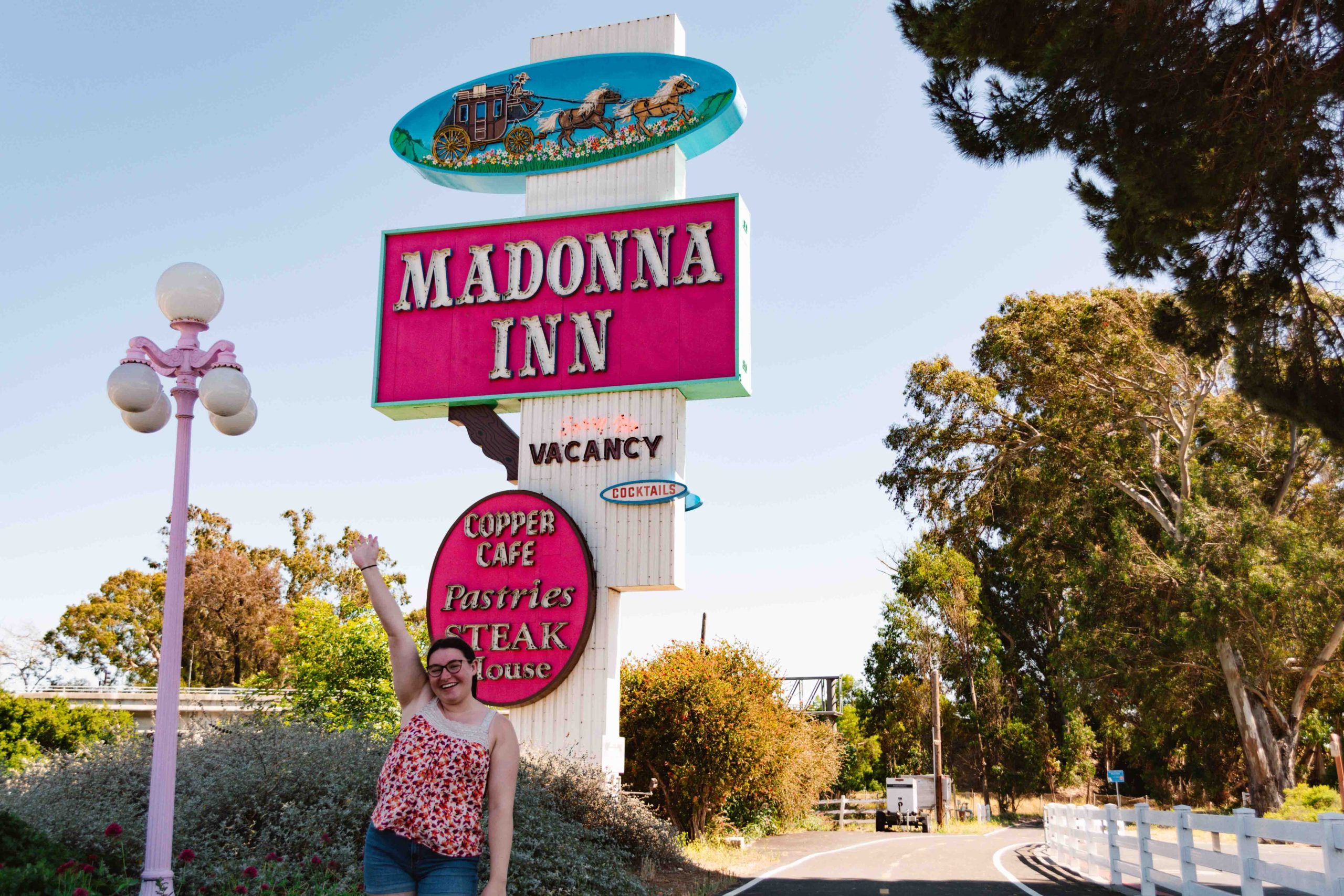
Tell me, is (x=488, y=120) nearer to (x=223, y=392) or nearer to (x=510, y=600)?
(x=510, y=600)

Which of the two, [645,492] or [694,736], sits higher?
[645,492]

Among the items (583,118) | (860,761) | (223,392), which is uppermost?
(583,118)

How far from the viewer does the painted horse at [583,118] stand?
57.0 feet

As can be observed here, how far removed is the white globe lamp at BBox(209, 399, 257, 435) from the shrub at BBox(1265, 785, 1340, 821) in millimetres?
27171

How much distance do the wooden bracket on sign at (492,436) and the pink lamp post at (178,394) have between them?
786cm

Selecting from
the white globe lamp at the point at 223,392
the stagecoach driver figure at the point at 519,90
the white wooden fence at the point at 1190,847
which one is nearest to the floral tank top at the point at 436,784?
the white globe lamp at the point at 223,392

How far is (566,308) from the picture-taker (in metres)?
16.7

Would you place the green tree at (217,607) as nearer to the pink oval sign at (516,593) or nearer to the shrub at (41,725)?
the shrub at (41,725)

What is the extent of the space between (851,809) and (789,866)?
2428cm

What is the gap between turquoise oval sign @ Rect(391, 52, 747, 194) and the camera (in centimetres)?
1686

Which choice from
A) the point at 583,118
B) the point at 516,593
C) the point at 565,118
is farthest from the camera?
the point at 565,118

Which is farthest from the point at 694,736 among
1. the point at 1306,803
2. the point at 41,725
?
the point at 41,725

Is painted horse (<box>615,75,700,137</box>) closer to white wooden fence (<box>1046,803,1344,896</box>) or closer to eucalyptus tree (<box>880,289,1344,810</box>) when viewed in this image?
white wooden fence (<box>1046,803,1344,896</box>)

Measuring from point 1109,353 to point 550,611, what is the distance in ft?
78.4
